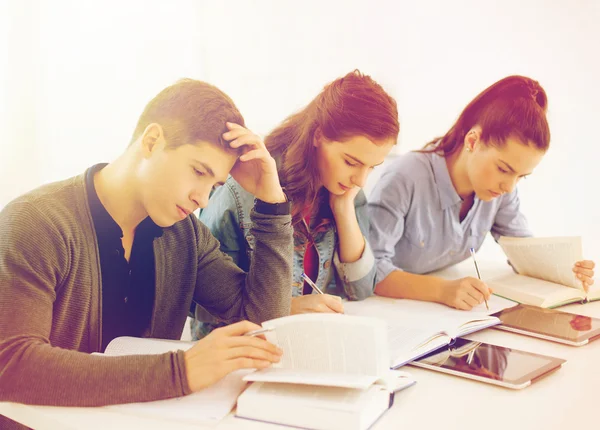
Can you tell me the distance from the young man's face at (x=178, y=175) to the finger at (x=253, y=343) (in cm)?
30

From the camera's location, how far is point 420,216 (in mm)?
1666

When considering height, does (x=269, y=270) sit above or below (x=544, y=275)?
above

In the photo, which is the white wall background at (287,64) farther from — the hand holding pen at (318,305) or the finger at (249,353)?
the finger at (249,353)

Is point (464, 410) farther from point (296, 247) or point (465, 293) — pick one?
point (296, 247)

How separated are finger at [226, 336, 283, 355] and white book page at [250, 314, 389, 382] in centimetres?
2

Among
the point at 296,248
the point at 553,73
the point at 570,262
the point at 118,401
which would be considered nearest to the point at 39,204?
the point at 118,401

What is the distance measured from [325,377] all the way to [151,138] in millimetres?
501

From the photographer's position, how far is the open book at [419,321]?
100 cm

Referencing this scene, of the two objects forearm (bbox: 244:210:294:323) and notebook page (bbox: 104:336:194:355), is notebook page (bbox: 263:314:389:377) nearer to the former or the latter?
notebook page (bbox: 104:336:194:355)

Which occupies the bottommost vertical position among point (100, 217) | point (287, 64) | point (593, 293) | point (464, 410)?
point (593, 293)

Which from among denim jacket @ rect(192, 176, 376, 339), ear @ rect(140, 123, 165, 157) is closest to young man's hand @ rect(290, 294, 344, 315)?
denim jacket @ rect(192, 176, 376, 339)

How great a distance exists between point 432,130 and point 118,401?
82.4 inches

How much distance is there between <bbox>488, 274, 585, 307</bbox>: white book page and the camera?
137cm

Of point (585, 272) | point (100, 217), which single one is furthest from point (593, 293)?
point (100, 217)
